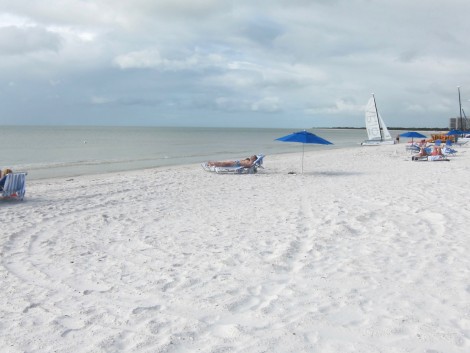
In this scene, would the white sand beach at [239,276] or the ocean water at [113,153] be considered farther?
the ocean water at [113,153]

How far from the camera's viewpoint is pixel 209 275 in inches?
173

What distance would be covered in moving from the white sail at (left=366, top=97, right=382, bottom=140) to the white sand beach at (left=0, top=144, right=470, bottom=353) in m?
22.2

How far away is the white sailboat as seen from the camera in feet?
97.3

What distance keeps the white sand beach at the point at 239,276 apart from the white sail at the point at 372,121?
72.9ft

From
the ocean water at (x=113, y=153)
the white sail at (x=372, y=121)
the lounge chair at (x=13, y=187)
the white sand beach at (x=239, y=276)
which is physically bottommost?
the white sand beach at (x=239, y=276)

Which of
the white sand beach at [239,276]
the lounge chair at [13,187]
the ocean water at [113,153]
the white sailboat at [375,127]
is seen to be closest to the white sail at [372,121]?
the white sailboat at [375,127]

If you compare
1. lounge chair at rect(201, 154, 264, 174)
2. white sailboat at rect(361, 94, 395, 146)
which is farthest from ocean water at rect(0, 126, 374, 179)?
lounge chair at rect(201, 154, 264, 174)

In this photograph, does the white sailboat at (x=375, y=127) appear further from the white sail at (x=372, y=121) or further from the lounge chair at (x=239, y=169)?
the lounge chair at (x=239, y=169)

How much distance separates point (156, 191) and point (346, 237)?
5.87 m

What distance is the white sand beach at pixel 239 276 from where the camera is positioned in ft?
10.2

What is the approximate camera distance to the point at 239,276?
4371mm

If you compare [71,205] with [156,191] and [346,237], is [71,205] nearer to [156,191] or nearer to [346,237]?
[156,191]

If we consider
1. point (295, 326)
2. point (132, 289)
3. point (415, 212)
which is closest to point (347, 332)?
point (295, 326)

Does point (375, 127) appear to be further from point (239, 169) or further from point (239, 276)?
point (239, 276)
